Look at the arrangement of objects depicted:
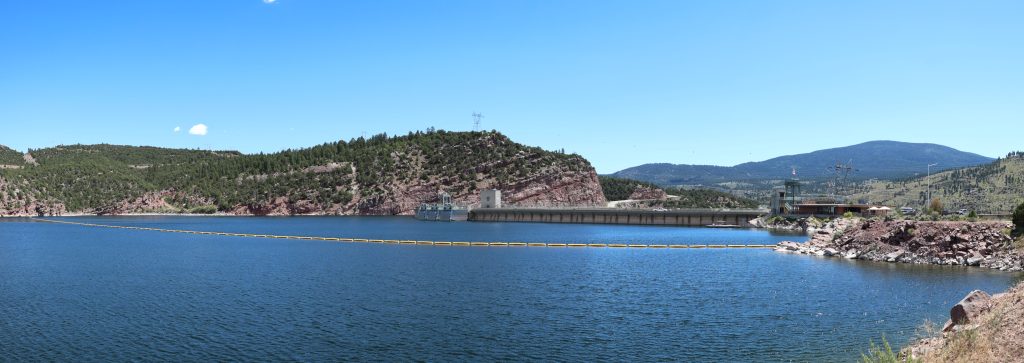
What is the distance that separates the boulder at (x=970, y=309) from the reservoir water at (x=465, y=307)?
168 inches

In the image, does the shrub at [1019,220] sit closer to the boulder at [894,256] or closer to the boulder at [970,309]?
the boulder at [894,256]

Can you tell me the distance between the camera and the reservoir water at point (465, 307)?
33.3m

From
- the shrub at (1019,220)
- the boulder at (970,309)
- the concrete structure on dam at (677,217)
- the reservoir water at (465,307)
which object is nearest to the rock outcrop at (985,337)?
the boulder at (970,309)

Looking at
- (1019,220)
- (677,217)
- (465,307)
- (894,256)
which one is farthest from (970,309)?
(677,217)

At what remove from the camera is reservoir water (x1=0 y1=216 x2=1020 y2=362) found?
33281mm

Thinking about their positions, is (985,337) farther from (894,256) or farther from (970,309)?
(894,256)

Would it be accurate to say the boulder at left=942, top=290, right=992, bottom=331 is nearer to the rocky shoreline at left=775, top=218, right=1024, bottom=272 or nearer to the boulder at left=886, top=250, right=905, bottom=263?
the rocky shoreline at left=775, top=218, right=1024, bottom=272

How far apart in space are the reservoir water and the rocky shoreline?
12.1 feet

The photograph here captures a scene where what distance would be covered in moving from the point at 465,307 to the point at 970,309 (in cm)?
2772

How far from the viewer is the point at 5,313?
42625mm

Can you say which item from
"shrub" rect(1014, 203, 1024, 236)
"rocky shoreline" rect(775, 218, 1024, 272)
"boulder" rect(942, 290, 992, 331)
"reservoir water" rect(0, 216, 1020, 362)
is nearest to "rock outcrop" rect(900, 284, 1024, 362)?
"boulder" rect(942, 290, 992, 331)

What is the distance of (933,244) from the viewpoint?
69375 mm

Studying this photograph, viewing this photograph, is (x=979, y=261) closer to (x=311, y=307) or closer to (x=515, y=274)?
(x=515, y=274)

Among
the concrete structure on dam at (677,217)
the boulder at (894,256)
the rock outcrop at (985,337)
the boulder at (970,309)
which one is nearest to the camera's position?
the rock outcrop at (985,337)
